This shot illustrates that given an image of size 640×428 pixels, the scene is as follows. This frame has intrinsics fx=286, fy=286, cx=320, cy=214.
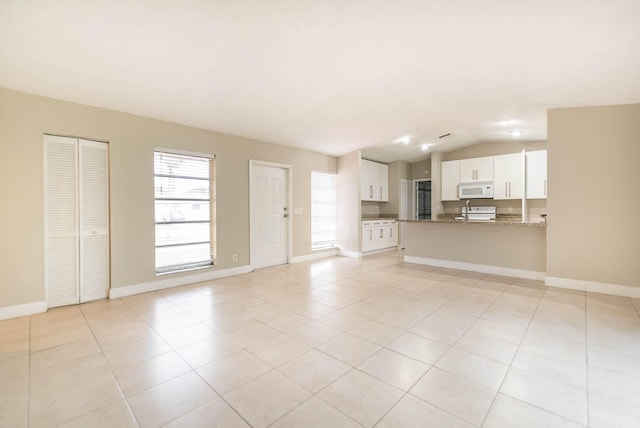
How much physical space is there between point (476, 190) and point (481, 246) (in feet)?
7.38

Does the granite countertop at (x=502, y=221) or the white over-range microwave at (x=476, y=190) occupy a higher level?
the white over-range microwave at (x=476, y=190)

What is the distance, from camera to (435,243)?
5945 mm

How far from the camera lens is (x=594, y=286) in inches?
158

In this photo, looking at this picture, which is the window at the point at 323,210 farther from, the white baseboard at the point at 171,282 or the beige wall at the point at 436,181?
the beige wall at the point at 436,181

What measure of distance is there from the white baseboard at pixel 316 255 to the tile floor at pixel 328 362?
238 centimetres

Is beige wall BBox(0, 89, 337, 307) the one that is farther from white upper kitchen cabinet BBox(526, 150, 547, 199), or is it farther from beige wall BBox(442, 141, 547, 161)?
white upper kitchen cabinet BBox(526, 150, 547, 199)

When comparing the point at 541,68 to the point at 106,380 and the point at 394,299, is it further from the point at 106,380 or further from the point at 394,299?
the point at 106,380

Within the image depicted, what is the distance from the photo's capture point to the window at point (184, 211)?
4.35 metres

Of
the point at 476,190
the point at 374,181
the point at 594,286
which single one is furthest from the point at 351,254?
the point at 594,286

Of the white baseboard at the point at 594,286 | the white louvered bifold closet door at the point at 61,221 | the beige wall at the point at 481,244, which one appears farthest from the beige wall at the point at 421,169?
the white louvered bifold closet door at the point at 61,221

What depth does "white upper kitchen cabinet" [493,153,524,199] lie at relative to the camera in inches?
255

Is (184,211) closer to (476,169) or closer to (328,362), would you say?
(328,362)

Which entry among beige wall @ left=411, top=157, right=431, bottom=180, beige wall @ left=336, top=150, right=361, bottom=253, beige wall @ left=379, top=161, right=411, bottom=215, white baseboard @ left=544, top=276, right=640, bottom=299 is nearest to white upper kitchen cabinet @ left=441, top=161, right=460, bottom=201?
beige wall @ left=411, top=157, right=431, bottom=180

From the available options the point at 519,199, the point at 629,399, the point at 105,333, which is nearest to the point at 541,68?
the point at 629,399
